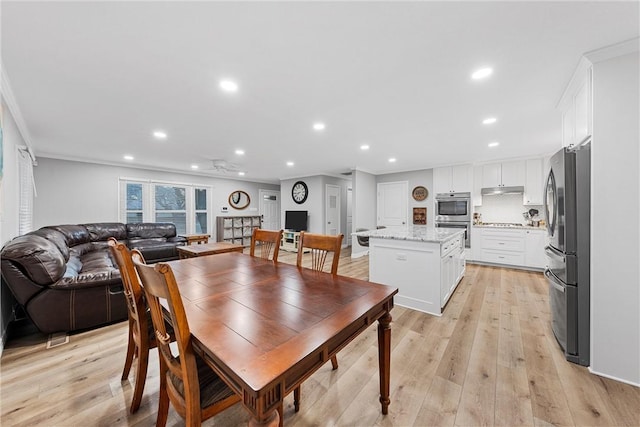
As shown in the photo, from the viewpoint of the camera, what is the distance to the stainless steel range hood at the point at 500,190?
5.01 meters

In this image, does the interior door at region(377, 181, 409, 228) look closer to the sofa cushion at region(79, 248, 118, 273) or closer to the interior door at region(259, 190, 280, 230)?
the interior door at region(259, 190, 280, 230)

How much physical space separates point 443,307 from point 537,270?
3185 millimetres

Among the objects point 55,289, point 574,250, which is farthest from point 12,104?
point 574,250

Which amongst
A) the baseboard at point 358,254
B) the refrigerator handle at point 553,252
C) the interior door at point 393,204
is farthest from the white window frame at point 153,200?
the refrigerator handle at point 553,252

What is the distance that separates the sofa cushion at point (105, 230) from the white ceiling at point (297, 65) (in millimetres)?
2115

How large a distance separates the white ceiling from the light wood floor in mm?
2348

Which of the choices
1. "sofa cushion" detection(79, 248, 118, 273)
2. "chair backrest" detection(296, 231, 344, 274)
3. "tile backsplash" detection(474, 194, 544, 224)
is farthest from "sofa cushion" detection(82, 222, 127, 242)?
"tile backsplash" detection(474, 194, 544, 224)

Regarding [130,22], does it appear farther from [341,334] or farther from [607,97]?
[607,97]

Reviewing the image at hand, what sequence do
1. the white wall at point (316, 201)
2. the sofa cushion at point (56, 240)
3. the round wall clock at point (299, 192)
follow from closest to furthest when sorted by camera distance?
the sofa cushion at point (56, 240) < the white wall at point (316, 201) < the round wall clock at point (299, 192)

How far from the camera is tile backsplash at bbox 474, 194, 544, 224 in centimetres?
523

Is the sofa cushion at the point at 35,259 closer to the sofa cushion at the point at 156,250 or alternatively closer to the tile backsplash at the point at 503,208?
the sofa cushion at the point at 156,250

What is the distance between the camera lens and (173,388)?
1094mm

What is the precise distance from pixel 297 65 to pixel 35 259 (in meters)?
2.90

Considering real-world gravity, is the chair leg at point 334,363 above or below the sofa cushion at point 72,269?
below
